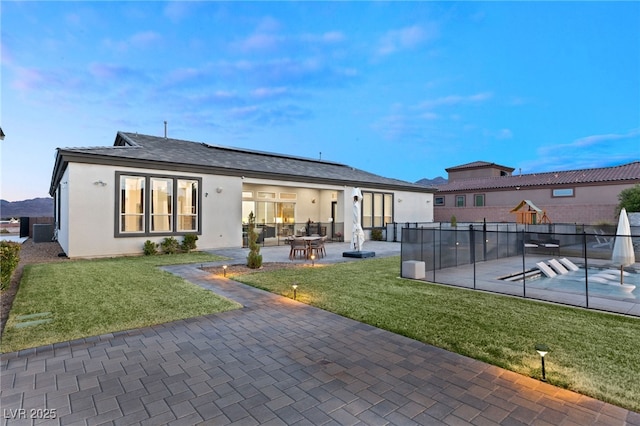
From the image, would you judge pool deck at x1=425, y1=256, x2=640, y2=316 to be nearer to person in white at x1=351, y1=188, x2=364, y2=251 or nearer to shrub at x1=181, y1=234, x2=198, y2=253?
person in white at x1=351, y1=188, x2=364, y2=251

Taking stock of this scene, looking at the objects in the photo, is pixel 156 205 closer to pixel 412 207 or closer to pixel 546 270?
pixel 546 270

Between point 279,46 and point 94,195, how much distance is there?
757 inches

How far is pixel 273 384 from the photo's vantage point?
119 inches

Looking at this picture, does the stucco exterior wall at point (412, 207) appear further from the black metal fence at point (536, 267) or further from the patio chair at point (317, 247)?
the black metal fence at point (536, 267)

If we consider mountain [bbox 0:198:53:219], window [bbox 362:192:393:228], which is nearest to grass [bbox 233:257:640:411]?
window [bbox 362:192:393:228]

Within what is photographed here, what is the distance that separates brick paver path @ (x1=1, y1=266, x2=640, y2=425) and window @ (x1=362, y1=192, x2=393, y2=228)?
15739mm

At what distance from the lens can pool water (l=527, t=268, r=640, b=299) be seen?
6604mm

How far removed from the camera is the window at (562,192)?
2516cm

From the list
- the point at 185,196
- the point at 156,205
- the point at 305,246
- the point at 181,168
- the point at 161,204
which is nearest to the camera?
the point at 305,246

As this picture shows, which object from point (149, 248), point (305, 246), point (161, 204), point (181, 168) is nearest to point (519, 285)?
point (305, 246)

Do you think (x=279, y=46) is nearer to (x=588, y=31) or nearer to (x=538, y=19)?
(x=538, y=19)

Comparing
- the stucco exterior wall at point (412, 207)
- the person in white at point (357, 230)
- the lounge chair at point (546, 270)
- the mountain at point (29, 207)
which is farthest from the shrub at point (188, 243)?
the mountain at point (29, 207)

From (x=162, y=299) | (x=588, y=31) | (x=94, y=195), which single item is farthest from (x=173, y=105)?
(x=588, y=31)

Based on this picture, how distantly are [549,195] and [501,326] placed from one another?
27244 mm
